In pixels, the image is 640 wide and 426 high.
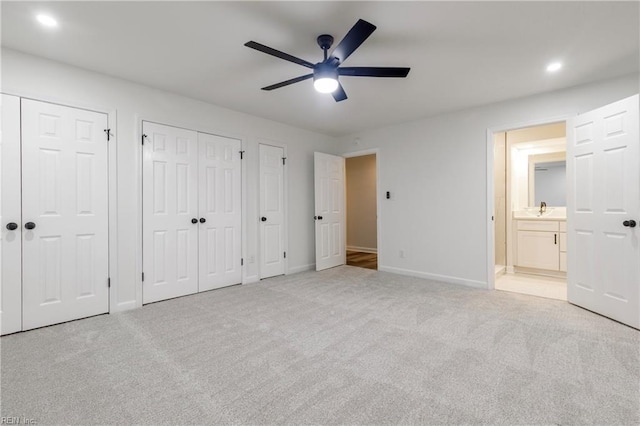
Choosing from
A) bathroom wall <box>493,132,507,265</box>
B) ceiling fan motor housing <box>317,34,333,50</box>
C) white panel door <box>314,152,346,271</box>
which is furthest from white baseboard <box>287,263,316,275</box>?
ceiling fan motor housing <box>317,34,333,50</box>

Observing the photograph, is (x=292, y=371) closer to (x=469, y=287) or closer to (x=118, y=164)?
(x=118, y=164)

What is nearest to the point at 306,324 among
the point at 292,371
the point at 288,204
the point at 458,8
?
the point at 292,371

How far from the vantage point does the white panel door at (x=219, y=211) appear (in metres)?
3.84

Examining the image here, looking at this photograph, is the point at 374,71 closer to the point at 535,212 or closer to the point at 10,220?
the point at 10,220

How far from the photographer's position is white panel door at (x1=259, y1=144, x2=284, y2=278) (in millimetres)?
4492

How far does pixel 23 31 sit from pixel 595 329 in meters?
5.43

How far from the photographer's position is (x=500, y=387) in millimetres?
1766

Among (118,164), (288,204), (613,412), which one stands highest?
(118,164)

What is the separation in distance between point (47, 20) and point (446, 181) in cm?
457

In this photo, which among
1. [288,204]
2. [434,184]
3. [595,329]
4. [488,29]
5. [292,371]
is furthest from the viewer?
[288,204]

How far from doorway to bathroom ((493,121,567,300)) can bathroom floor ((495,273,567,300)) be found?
2 centimetres

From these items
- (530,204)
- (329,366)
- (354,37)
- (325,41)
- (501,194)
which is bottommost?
(329,366)

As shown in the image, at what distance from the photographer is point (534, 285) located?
13.6ft

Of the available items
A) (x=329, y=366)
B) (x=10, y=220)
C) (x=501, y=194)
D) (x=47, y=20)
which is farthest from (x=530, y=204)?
(x=10, y=220)
